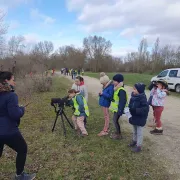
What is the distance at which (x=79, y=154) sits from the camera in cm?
480

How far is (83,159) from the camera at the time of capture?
14.9 ft

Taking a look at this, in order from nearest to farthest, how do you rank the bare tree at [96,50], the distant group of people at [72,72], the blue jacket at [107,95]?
the blue jacket at [107,95] < the distant group of people at [72,72] < the bare tree at [96,50]

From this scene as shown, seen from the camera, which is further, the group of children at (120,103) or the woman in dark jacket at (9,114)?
the group of children at (120,103)

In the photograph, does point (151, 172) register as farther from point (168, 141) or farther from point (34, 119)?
point (34, 119)

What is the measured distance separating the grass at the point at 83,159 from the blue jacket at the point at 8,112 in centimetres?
127

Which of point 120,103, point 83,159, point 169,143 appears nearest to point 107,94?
point 120,103

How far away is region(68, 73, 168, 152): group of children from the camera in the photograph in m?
4.77

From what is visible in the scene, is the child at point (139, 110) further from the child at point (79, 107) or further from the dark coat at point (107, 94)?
the child at point (79, 107)

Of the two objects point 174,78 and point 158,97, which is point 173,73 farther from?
point 158,97

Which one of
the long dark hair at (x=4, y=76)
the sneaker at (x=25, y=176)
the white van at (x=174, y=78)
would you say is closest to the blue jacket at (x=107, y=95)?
the sneaker at (x=25, y=176)

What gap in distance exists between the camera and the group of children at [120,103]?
15.6ft

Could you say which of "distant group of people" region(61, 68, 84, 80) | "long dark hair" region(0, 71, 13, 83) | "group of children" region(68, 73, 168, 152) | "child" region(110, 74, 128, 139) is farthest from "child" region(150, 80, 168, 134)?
"distant group of people" region(61, 68, 84, 80)

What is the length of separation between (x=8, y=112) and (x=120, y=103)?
280 centimetres

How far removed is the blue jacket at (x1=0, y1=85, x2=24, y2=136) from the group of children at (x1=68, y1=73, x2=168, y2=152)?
2.64 m
